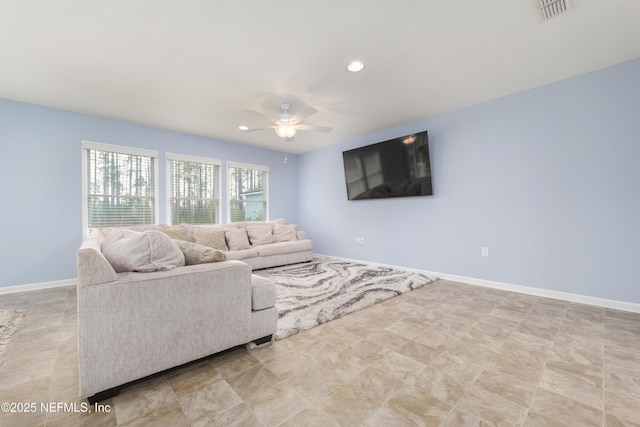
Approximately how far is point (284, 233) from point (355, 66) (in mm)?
3591

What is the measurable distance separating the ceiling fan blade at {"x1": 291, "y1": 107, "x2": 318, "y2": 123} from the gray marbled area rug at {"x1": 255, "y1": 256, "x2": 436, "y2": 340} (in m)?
2.32

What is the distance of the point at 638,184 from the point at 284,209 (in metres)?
5.64

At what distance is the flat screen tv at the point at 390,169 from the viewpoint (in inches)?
168

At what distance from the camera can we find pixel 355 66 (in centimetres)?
277

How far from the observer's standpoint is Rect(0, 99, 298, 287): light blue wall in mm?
3553

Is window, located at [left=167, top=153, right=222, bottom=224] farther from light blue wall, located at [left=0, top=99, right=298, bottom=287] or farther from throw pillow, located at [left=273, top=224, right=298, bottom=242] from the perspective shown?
throw pillow, located at [left=273, top=224, right=298, bottom=242]

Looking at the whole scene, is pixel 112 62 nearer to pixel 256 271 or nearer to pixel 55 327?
pixel 55 327

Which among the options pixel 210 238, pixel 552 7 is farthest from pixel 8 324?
pixel 552 7

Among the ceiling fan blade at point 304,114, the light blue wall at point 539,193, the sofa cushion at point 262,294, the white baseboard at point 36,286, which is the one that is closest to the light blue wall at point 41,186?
the white baseboard at point 36,286

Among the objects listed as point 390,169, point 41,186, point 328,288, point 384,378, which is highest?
point 390,169

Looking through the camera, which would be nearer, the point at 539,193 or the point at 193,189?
the point at 539,193

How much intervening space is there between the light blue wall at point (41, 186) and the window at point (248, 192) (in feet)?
6.61

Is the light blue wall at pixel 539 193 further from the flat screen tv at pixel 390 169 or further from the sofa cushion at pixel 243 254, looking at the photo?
the sofa cushion at pixel 243 254

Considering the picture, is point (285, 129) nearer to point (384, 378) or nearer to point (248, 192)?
point (248, 192)
